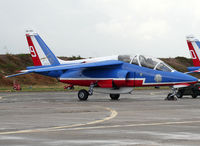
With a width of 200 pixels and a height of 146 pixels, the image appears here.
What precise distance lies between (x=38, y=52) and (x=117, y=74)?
6503 mm

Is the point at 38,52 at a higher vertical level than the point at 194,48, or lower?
higher

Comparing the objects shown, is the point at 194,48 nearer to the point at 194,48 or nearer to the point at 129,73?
the point at 194,48

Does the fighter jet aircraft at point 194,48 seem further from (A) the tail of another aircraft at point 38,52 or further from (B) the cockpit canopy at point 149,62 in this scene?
A: (B) the cockpit canopy at point 149,62

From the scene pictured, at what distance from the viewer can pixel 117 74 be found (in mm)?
27766

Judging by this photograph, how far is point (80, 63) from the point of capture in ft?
97.4

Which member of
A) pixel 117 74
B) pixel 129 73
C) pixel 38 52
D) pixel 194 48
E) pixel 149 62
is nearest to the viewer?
pixel 149 62

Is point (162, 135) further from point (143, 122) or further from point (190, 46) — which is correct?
point (190, 46)

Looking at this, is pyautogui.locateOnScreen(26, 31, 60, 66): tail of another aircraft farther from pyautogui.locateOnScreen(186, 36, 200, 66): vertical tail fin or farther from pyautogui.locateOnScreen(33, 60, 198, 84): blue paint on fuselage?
pyautogui.locateOnScreen(186, 36, 200, 66): vertical tail fin

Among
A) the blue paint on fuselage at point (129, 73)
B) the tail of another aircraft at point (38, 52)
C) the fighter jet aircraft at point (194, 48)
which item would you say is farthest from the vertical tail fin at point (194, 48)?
the blue paint on fuselage at point (129, 73)

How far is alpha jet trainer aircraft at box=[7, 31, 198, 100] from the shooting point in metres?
26.9

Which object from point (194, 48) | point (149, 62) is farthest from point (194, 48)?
point (149, 62)

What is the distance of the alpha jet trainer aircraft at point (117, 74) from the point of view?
26911mm

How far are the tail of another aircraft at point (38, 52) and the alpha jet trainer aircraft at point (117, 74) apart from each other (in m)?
0.46

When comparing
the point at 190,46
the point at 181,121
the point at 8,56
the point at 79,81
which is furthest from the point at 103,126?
the point at 8,56
